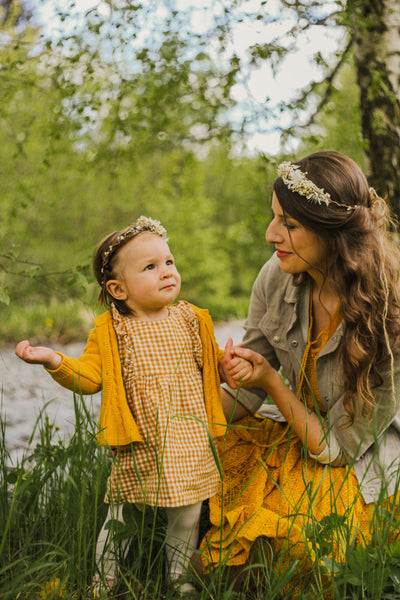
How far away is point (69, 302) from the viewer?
876 cm

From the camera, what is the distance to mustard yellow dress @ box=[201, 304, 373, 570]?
1974mm

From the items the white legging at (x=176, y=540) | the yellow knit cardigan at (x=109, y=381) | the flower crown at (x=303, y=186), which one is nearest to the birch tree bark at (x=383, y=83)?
the flower crown at (x=303, y=186)

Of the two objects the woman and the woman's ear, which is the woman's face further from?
the woman's ear

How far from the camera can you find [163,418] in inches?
80.4

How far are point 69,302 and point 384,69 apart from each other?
20.8 feet

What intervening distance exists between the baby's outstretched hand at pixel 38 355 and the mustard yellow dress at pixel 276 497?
0.60m

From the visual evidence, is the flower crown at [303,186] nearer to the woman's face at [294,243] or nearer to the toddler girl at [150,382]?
the woman's face at [294,243]

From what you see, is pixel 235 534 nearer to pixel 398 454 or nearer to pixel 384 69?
pixel 398 454

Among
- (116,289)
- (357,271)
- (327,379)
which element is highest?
(116,289)

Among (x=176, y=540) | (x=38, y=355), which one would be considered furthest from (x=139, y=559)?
(x=38, y=355)

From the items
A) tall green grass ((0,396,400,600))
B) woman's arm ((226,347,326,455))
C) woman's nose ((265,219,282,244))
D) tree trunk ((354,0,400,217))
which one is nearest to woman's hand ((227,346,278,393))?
woman's arm ((226,347,326,455))

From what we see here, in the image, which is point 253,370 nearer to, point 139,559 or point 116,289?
point 116,289

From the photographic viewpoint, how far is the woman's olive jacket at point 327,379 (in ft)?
7.41

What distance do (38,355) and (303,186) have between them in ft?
3.60
